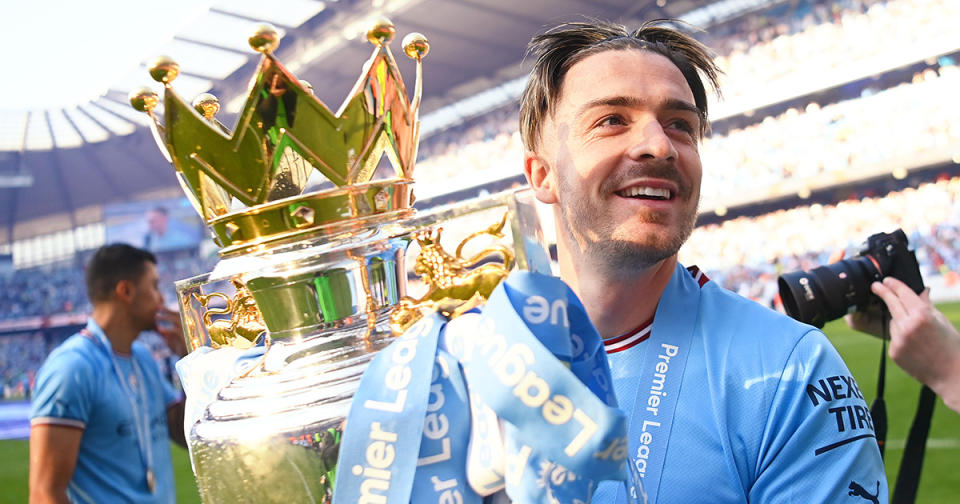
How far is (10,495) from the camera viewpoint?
8.99 meters

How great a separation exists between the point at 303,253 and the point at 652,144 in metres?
0.51

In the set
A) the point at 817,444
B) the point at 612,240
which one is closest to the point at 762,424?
the point at 817,444

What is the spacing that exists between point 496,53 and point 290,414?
20.2 metres

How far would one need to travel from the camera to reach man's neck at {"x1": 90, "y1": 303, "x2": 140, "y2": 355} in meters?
3.06

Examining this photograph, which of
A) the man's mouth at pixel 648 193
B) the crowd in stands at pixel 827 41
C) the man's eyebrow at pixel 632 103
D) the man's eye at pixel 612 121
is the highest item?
the crowd in stands at pixel 827 41

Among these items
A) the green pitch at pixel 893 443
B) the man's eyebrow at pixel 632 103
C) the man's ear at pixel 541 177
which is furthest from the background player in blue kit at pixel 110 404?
the green pitch at pixel 893 443

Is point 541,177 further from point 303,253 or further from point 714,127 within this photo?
point 714,127

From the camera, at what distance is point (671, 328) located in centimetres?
105

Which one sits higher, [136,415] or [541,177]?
[541,177]

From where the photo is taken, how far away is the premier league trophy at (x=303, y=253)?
59cm

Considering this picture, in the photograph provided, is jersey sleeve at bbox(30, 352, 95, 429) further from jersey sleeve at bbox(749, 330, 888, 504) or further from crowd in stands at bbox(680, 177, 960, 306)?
crowd in stands at bbox(680, 177, 960, 306)

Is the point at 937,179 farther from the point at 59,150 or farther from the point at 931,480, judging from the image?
the point at 59,150

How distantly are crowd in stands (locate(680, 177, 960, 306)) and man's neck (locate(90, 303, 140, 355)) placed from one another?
37.2ft

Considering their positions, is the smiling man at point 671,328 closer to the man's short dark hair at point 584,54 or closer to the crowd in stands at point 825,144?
the man's short dark hair at point 584,54
